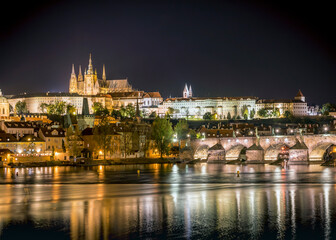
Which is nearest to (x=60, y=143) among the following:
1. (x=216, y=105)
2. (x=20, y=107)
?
(x=20, y=107)

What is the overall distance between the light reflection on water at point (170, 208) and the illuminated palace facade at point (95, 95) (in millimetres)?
107453

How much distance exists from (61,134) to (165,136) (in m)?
12.3

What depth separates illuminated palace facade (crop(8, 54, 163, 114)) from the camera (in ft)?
475

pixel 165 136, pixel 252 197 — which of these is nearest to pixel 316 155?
pixel 165 136

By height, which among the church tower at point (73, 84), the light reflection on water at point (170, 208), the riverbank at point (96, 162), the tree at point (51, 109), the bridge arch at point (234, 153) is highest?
the church tower at point (73, 84)

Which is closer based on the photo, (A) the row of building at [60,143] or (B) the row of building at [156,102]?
(A) the row of building at [60,143]

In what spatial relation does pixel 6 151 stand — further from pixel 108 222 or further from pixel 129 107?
pixel 129 107

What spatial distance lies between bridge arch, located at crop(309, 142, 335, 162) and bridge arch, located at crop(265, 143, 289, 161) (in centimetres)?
274

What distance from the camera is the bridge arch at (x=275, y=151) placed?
183ft

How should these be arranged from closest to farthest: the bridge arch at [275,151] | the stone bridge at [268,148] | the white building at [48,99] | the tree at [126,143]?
the stone bridge at [268,148], the bridge arch at [275,151], the tree at [126,143], the white building at [48,99]

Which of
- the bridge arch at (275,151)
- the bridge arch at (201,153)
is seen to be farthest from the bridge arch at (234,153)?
the bridge arch at (275,151)

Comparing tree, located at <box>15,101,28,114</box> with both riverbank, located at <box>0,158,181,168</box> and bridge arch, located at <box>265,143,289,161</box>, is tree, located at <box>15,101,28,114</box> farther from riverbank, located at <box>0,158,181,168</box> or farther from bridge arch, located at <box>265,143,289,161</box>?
bridge arch, located at <box>265,143,289,161</box>

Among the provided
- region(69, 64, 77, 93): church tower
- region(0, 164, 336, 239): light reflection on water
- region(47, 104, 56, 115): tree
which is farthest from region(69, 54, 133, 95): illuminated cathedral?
region(0, 164, 336, 239): light reflection on water

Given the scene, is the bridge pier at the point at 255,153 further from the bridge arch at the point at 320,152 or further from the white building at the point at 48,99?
the white building at the point at 48,99
